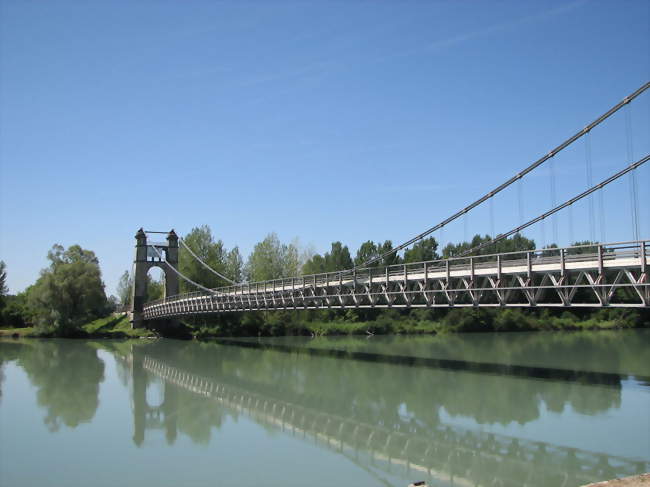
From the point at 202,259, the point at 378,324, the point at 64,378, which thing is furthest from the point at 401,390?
the point at 202,259

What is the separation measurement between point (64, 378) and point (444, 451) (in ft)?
61.2

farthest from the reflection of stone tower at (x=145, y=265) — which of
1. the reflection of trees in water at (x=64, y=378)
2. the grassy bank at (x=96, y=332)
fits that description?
the reflection of trees in water at (x=64, y=378)

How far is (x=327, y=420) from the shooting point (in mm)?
16719

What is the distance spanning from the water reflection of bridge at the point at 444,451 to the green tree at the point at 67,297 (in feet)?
95.8

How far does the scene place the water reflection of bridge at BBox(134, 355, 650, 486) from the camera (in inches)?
440

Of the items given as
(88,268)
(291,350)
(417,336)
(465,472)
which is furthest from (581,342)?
(88,268)

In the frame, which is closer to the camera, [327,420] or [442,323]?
[327,420]

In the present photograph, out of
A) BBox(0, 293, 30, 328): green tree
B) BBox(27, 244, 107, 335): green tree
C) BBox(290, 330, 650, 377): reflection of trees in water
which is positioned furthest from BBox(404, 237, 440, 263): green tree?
BBox(0, 293, 30, 328): green tree

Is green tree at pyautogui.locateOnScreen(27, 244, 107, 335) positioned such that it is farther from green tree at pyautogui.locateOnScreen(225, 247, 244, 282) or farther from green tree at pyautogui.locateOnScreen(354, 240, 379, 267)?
green tree at pyautogui.locateOnScreen(354, 240, 379, 267)

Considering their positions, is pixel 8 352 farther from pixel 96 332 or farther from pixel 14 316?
pixel 14 316

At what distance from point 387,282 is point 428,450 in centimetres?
1132

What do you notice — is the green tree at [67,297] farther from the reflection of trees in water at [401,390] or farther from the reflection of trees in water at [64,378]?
the reflection of trees in water at [401,390]

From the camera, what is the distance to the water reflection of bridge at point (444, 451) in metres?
11.2

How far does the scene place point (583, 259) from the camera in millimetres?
16875
